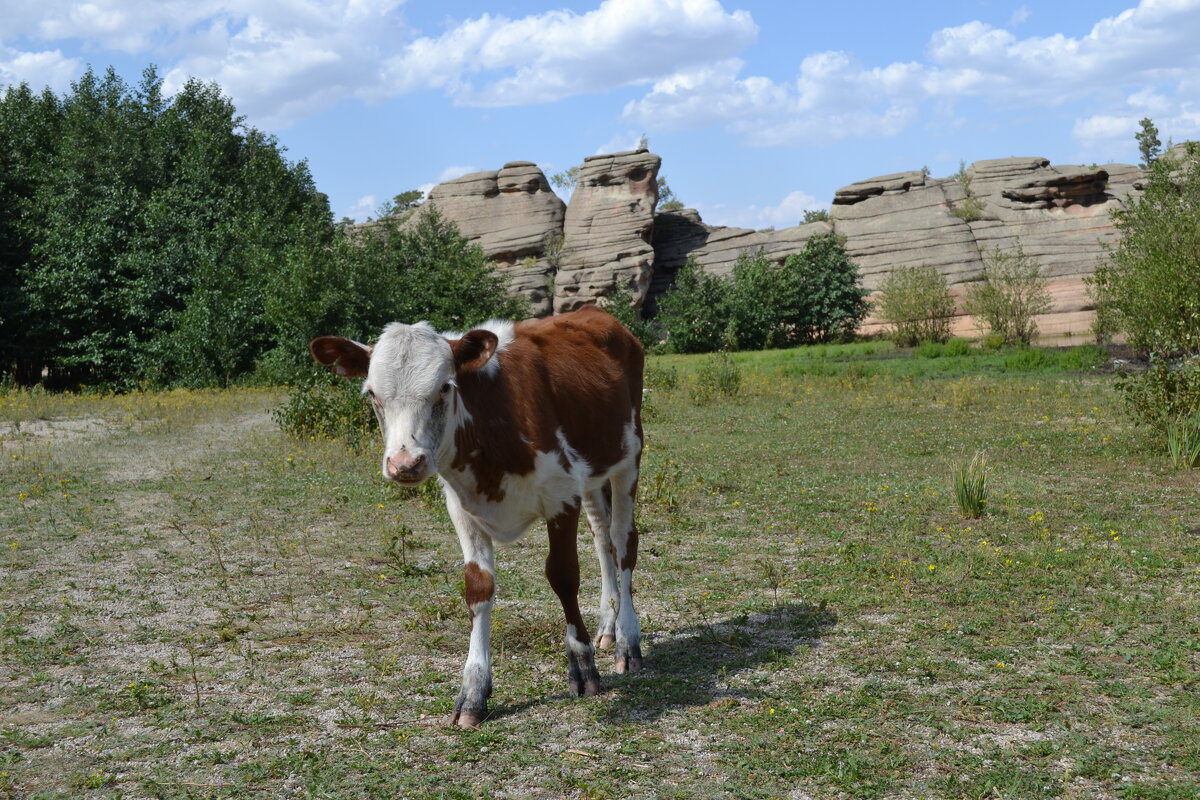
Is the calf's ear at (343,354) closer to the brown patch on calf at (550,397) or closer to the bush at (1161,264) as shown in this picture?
the brown patch on calf at (550,397)

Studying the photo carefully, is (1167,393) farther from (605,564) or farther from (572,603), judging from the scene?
(572,603)

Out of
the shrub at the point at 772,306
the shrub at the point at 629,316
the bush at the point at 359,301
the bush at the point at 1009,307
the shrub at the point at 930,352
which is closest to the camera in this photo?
the bush at the point at 359,301

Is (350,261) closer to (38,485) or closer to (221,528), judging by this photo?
(38,485)

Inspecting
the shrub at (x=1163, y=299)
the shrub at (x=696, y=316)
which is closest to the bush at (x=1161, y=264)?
the shrub at (x=1163, y=299)

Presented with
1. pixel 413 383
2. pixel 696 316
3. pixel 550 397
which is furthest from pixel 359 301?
pixel 413 383

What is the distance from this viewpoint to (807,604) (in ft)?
24.0

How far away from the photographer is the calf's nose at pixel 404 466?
4.68 m

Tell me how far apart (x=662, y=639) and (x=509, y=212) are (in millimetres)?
46197

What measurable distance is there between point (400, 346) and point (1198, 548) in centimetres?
694

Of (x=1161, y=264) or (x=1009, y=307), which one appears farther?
(x=1009, y=307)

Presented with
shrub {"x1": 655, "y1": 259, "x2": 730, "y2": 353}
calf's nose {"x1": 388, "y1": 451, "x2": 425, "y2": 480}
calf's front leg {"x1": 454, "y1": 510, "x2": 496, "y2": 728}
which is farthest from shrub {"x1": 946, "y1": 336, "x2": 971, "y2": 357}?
calf's nose {"x1": 388, "y1": 451, "x2": 425, "y2": 480}

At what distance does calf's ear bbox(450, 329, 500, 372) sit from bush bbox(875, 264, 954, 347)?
3225cm

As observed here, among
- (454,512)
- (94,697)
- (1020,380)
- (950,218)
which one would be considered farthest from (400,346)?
(950,218)

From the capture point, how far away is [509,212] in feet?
168
